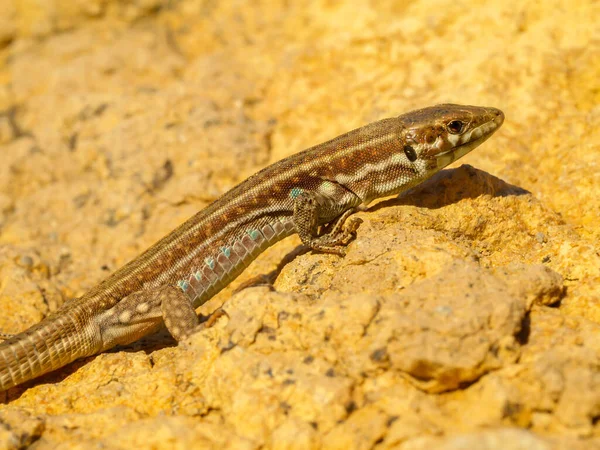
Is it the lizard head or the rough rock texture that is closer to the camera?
the rough rock texture

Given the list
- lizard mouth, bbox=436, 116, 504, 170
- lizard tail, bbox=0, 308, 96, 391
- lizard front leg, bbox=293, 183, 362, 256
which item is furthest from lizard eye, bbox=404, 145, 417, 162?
lizard tail, bbox=0, 308, 96, 391

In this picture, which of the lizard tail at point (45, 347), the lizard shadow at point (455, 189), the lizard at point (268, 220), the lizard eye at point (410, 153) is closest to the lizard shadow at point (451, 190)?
the lizard shadow at point (455, 189)

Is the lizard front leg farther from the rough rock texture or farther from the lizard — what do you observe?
the rough rock texture

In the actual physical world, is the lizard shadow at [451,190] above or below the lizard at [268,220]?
below

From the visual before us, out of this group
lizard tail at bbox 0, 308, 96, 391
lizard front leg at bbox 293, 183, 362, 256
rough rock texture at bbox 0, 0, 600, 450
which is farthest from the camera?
lizard front leg at bbox 293, 183, 362, 256

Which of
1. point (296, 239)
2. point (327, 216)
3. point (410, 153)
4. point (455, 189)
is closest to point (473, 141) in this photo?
point (455, 189)

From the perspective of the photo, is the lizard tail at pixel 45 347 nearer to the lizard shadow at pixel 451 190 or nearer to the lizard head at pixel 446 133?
the lizard shadow at pixel 451 190

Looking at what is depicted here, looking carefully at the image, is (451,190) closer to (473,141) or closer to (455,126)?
(473,141)
